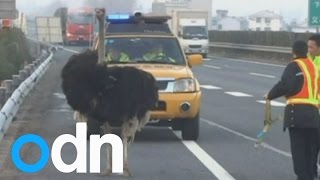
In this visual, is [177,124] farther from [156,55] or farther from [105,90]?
[105,90]

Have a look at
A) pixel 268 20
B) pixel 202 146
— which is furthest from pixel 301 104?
pixel 268 20

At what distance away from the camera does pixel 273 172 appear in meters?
11.9

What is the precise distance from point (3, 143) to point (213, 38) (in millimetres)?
56872

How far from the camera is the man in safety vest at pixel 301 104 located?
10234 mm

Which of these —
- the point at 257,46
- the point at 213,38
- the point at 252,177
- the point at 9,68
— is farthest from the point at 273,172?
the point at 213,38

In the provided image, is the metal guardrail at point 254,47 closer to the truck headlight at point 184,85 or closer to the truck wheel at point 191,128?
the truck wheel at point 191,128

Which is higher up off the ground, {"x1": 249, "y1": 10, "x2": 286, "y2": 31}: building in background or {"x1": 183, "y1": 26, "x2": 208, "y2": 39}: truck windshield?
{"x1": 183, "y1": 26, "x2": 208, "y2": 39}: truck windshield

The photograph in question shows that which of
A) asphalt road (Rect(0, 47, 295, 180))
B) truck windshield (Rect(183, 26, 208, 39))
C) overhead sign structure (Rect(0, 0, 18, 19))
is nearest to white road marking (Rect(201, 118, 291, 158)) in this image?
asphalt road (Rect(0, 47, 295, 180))

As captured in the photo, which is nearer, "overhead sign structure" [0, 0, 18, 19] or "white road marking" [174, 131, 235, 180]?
"white road marking" [174, 131, 235, 180]

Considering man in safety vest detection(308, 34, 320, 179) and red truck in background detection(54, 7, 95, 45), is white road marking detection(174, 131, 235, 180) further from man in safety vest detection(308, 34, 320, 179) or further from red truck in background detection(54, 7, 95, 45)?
red truck in background detection(54, 7, 95, 45)

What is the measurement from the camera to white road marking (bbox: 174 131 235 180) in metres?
11.6

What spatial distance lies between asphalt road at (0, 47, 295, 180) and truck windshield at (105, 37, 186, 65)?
134cm

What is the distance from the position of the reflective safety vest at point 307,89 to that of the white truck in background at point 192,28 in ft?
159

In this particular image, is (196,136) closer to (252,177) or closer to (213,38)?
(252,177)
